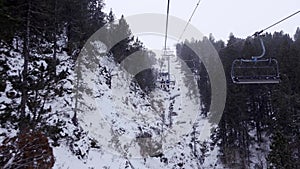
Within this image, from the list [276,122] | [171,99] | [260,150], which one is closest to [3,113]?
[276,122]

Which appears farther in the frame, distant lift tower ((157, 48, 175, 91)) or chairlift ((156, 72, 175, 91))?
distant lift tower ((157, 48, 175, 91))

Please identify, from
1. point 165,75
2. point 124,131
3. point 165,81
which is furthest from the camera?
point 124,131

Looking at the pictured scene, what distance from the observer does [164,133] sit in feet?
116

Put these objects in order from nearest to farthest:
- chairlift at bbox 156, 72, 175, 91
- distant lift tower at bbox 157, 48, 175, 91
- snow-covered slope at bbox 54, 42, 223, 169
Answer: chairlift at bbox 156, 72, 175, 91, distant lift tower at bbox 157, 48, 175, 91, snow-covered slope at bbox 54, 42, 223, 169

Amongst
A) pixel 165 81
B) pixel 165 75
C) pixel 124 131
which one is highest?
pixel 165 75

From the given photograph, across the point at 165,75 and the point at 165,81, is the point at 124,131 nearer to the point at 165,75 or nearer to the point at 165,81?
the point at 165,75

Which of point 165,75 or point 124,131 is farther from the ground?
point 165,75

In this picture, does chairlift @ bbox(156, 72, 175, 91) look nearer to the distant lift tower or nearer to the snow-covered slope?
the distant lift tower

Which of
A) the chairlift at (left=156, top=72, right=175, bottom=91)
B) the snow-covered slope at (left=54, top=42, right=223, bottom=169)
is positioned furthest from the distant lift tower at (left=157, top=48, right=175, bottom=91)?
the snow-covered slope at (left=54, top=42, right=223, bottom=169)

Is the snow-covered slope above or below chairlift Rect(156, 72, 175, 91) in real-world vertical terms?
below

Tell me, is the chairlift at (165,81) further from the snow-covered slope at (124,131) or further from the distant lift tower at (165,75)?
the snow-covered slope at (124,131)

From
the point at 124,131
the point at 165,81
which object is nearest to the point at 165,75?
the point at 165,81

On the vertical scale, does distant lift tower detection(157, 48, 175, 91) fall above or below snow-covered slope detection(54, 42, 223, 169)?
above

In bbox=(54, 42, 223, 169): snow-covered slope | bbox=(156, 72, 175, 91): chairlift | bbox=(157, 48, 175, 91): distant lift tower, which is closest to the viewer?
bbox=(156, 72, 175, 91): chairlift
